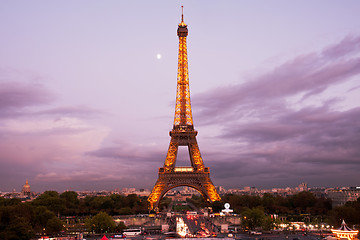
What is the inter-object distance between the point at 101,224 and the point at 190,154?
33.6 m

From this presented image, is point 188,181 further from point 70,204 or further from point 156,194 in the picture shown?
point 70,204

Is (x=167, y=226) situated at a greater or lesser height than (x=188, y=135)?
lesser

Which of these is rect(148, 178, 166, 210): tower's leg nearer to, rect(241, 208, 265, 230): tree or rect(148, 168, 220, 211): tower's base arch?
rect(148, 168, 220, 211): tower's base arch

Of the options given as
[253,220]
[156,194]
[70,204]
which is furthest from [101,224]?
[70,204]

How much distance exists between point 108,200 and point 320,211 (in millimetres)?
50934

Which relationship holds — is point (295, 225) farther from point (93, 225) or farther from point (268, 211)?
point (93, 225)

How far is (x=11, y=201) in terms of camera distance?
79.6 metres

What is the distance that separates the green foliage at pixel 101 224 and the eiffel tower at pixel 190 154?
22099 millimetres

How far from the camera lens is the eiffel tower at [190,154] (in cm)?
8769

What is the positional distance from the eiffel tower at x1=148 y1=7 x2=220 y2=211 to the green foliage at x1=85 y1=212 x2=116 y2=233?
870 inches

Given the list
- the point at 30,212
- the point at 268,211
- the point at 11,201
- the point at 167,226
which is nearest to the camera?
the point at 30,212

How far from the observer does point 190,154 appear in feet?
299

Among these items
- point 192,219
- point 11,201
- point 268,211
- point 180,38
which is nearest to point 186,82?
point 180,38

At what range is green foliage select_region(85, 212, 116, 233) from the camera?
6241cm
